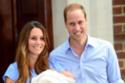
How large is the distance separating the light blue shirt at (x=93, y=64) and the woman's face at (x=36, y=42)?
6.7 inches

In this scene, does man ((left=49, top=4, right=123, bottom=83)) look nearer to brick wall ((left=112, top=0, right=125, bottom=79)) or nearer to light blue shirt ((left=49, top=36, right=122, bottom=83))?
light blue shirt ((left=49, top=36, right=122, bottom=83))

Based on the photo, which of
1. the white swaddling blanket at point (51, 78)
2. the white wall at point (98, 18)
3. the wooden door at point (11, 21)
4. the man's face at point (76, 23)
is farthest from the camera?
the wooden door at point (11, 21)

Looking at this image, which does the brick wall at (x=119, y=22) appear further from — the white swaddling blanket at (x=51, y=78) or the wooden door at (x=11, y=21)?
the white swaddling blanket at (x=51, y=78)

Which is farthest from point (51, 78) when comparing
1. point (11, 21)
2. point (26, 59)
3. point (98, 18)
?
point (11, 21)

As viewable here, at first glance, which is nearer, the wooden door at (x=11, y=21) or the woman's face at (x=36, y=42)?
the woman's face at (x=36, y=42)

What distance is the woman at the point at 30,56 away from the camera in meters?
3.55

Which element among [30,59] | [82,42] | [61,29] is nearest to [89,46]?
[82,42]

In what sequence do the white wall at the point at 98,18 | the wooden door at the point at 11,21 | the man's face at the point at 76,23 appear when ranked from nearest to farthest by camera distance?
the man's face at the point at 76,23 < the white wall at the point at 98,18 < the wooden door at the point at 11,21

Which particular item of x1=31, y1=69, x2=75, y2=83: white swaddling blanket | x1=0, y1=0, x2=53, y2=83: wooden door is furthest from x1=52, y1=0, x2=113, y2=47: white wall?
x1=31, y1=69, x2=75, y2=83: white swaddling blanket

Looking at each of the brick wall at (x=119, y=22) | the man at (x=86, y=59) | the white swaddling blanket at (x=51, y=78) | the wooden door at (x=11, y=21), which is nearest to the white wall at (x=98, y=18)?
the brick wall at (x=119, y=22)

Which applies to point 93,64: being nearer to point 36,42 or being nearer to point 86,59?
point 86,59

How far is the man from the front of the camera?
3543 millimetres

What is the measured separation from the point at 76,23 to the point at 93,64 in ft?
1.10

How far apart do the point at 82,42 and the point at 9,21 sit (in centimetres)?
121
